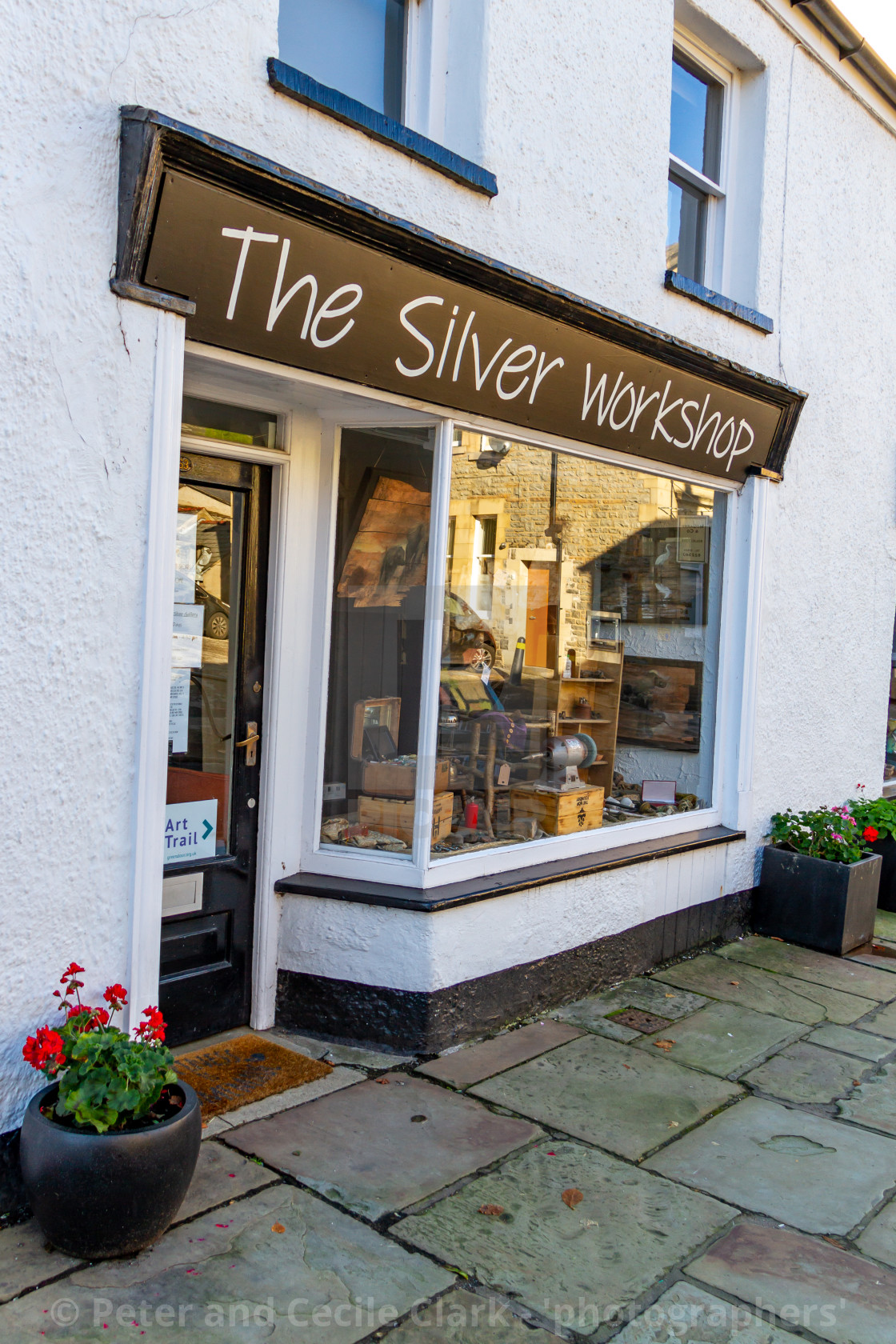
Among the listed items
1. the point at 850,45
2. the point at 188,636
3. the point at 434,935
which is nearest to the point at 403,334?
the point at 188,636

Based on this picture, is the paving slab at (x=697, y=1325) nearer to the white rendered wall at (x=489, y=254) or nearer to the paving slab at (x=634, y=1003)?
the white rendered wall at (x=489, y=254)

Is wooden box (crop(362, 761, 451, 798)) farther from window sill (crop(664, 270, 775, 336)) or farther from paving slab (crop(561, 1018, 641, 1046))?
window sill (crop(664, 270, 775, 336))

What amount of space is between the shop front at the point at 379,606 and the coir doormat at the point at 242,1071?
0.51 feet

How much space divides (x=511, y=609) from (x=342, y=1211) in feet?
9.58

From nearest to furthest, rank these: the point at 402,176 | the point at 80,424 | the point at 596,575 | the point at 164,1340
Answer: the point at 164,1340
the point at 80,424
the point at 402,176
the point at 596,575

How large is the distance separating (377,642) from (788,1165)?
2582 millimetres

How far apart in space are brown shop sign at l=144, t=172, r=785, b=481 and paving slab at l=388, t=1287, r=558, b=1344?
294cm

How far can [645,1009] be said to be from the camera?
494 cm

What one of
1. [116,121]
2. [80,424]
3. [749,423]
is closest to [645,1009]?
[749,423]

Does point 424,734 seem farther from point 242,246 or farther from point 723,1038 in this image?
point 242,246

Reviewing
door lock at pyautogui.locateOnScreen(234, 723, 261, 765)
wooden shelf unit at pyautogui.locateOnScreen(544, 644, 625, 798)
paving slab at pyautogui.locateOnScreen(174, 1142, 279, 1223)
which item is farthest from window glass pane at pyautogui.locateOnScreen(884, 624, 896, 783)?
paving slab at pyautogui.locateOnScreen(174, 1142, 279, 1223)

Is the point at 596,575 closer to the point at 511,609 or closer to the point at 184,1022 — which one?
the point at 511,609

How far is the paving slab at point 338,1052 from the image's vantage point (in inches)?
163

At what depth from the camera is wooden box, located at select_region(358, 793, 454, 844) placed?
4512 millimetres
